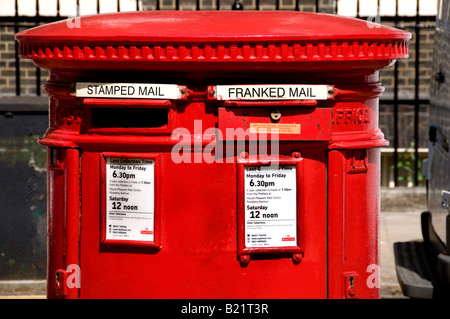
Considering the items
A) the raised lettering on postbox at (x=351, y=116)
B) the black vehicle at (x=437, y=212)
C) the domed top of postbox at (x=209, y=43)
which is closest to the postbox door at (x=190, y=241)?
the raised lettering on postbox at (x=351, y=116)

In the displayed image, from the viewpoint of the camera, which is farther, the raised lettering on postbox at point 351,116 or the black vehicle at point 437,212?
the black vehicle at point 437,212

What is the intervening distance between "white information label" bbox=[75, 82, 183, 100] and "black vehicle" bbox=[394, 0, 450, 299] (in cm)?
132

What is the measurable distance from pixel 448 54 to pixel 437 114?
1.44 ft

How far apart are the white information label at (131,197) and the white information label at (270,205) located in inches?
12.8

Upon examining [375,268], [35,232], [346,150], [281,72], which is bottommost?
[35,232]

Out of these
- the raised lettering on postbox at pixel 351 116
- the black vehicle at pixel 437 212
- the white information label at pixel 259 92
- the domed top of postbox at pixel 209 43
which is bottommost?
the black vehicle at pixel 437 212

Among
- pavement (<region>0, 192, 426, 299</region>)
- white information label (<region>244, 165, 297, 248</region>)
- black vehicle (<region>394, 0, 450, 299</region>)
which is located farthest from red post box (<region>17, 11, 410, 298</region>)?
pavement (<region>0, 192, 426, 299</region>)

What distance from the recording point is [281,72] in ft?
9.91

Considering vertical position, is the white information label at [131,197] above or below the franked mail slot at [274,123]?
below

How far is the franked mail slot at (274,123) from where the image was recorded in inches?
117

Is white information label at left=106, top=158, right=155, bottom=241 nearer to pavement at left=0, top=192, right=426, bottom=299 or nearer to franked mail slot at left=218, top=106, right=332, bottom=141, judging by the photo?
franked mail slot at left=218, top=106, right=332, bottom=141

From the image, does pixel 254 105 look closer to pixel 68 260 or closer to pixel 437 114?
pixel 68 260

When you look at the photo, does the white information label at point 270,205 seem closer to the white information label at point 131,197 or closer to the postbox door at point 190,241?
the postbox door at point 190,241
